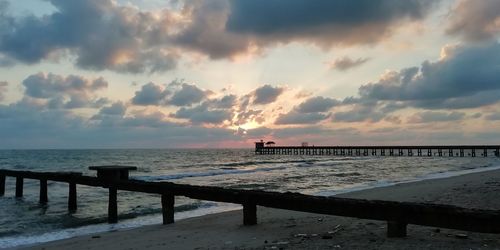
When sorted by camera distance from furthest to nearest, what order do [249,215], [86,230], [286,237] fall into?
[86,230] → [249,215] → [286,237]

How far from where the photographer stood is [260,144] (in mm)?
114938

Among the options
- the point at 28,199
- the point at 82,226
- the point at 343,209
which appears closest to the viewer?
the point at 343,209

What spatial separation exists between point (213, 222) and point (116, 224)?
11.9ft

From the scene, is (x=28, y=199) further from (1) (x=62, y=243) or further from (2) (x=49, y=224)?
(1) (x=62, y=243)

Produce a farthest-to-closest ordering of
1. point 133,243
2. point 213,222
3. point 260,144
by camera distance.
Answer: point 260,144 → point 213,222 → point 133,243

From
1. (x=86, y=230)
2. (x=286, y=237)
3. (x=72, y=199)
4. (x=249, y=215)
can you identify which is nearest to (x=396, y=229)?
(x=286, y=237)

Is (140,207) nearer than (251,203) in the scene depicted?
No

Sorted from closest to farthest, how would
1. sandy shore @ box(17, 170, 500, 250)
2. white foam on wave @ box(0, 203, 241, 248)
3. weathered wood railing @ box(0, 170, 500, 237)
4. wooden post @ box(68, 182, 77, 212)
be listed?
1. weathered wood railing @ box(0, 170, 500, 237)
2. sandy shore @ box(17, 170, 500, 250)
3. white foam on wave @ box(0, 203, 241, 248)
4. wooden post @ box(68, 182, 77, 212)

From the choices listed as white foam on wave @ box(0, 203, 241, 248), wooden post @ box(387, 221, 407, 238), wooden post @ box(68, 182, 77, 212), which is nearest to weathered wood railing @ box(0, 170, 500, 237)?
wooden post @ box(387, 221, 407, 238)

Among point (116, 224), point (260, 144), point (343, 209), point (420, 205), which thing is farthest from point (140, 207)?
point (260, 144)

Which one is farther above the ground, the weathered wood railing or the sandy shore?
the weathered wood railing

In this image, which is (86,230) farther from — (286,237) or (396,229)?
(396,229)

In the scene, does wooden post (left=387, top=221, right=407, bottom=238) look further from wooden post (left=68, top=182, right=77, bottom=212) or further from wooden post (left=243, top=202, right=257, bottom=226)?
wooden post (left=68, top=182, right=77, bottom=212)

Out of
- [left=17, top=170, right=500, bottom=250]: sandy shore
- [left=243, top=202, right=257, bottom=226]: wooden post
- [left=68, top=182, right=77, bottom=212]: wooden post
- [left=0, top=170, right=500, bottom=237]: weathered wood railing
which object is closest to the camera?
[left=0, top=170, right=500, bottom=237]: weathered wood railing
